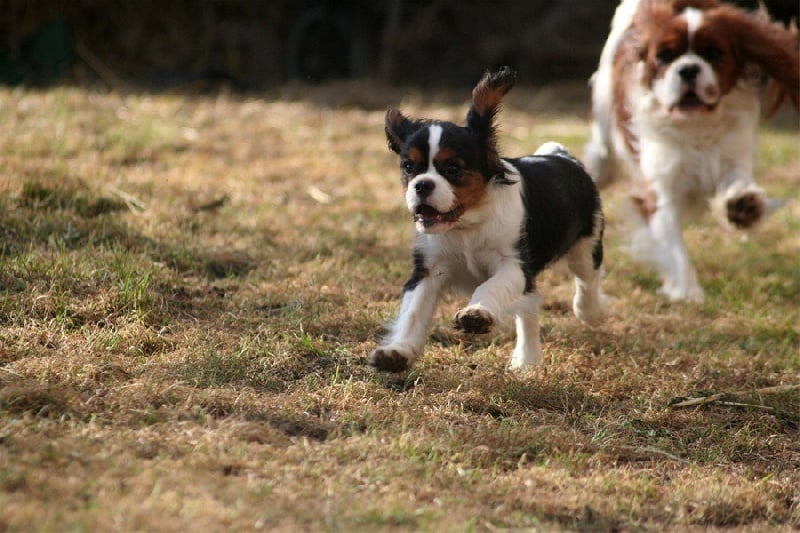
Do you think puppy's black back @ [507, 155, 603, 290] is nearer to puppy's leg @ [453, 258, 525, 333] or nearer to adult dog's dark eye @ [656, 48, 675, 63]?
puppy's leg @ [453, 258, 525, 333]

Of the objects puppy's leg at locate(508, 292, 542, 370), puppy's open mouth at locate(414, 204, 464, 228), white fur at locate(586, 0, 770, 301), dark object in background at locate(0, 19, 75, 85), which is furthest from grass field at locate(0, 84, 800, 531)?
dark object in background at locate(0, 19, 75, 85)

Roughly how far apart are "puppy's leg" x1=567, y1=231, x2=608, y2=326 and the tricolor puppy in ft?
1.14

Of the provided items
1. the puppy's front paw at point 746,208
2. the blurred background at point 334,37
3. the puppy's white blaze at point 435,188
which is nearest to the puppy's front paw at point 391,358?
the puppy's white blaze at point 435,188

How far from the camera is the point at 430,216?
11.8 ft

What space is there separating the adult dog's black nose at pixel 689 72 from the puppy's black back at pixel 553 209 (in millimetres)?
1322

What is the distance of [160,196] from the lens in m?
5.84

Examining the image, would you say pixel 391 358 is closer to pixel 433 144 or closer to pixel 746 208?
pixel 433 144

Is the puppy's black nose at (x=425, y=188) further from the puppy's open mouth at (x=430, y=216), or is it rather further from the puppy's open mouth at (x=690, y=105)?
the puppy's open mouth at (x=690, y=105)

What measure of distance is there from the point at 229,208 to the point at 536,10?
7.27m

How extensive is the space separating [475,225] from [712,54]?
2.42 meters

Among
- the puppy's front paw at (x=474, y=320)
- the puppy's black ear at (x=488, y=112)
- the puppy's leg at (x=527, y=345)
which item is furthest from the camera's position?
the puppy's leg at (x=527, y=345)

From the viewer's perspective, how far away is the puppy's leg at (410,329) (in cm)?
348

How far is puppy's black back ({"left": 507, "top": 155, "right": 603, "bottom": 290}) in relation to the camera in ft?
12.7

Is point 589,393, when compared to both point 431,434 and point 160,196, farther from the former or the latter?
point 160,196
